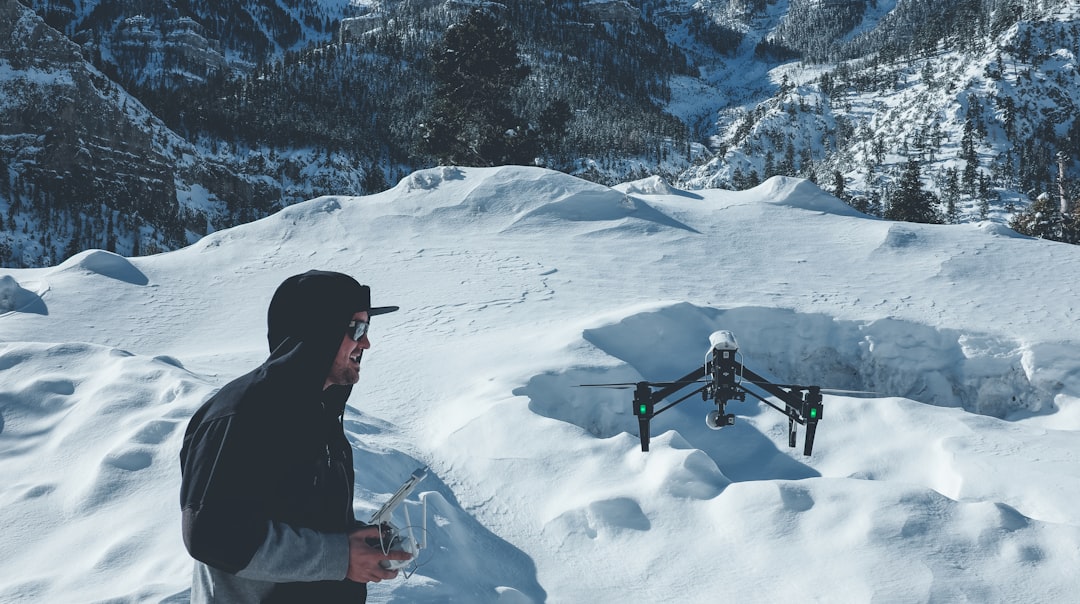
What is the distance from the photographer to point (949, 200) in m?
142

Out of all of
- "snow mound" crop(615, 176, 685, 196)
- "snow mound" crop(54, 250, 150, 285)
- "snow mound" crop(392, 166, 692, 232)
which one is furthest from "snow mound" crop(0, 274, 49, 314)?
"snow mound" crop(615, 176, 685, 196)

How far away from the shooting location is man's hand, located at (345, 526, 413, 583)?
255 cm

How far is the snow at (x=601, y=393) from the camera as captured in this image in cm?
610

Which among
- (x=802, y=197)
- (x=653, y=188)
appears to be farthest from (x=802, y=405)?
(x=653, y=188)

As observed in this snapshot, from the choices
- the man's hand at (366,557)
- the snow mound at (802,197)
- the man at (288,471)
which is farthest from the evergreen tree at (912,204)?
the man's hand at (366,557)

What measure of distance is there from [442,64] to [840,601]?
3672 centimetres

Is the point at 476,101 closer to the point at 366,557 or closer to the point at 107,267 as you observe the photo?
the point at 107,267

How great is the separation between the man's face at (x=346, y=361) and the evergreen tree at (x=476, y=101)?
118 feet

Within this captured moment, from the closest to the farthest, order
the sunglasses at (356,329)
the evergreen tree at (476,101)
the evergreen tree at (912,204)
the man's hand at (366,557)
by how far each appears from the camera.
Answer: the man's hand at (366,557) → the sunglasses at (356,329) → the evergreen tree at (476,101) → the evergreen tree at (912,204)

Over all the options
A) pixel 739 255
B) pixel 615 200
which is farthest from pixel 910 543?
pixel 615 200

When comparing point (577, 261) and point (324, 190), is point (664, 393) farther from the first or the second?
point (324, 190)

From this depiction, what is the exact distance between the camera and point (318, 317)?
106 inches

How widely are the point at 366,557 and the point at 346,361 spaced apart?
2.26 ft

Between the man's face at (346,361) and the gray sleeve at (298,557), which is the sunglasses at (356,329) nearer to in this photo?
the man's face at (346,361)
